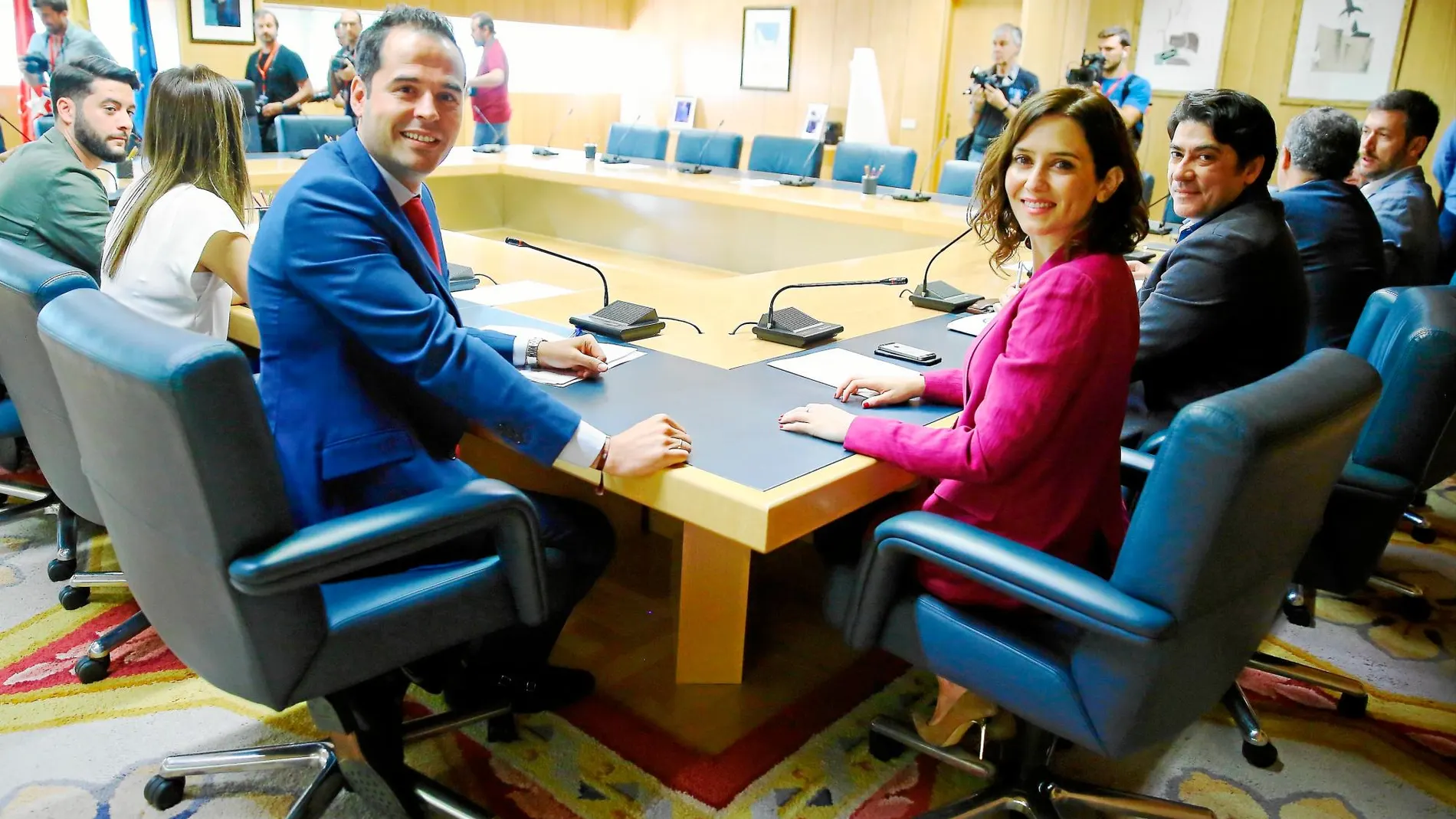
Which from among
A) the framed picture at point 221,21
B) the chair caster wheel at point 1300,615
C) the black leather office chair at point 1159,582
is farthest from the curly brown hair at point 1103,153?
the framed picture at point 221,21

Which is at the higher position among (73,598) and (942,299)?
(942,299)

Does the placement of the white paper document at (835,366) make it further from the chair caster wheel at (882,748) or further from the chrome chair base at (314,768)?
the chrome chair base at (314,768)

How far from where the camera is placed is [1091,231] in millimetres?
1456

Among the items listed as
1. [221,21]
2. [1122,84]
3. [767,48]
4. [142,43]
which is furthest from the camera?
[767,48]

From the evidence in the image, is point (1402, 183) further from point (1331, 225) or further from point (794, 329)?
point (794, 329)

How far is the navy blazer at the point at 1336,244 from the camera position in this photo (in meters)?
2.50

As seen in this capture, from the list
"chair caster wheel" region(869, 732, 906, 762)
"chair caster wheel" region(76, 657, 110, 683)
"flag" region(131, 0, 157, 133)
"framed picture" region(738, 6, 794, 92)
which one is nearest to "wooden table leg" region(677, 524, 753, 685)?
"chair caster wheel" region(869, 732, 906, 762)

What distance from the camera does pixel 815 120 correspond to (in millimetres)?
8109

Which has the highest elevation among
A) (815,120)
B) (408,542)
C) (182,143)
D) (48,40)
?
(48,40)

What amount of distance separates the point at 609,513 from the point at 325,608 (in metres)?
1.47

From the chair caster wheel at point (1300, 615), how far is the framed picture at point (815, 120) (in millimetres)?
6082

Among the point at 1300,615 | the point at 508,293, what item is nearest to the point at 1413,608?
the point at 1300,615

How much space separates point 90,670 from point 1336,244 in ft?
9.54

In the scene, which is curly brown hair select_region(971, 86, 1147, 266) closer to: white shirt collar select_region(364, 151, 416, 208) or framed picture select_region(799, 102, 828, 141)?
white shirt collar select_region(364, 151, 416, 208)
